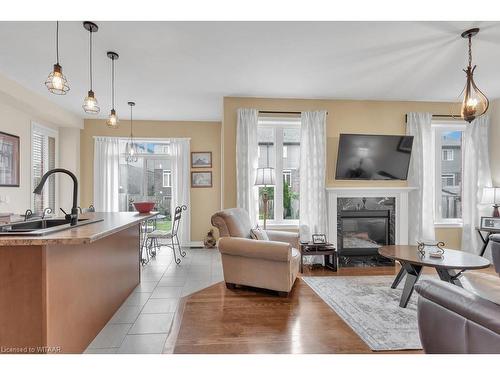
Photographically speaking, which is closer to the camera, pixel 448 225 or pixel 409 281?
pixel 409 281

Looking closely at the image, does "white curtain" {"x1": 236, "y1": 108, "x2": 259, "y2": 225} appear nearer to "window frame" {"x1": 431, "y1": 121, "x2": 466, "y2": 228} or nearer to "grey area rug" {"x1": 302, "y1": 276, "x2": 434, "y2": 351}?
"grey area rug" {"x1": 302, "y1": 276, "x2": 434, "y2": 351}

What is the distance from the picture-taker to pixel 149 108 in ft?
16.3

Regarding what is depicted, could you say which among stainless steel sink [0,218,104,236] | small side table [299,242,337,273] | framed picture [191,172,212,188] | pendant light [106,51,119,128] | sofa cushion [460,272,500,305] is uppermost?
pendant light [106,51,119,128]

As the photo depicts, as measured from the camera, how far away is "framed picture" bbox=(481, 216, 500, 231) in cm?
398

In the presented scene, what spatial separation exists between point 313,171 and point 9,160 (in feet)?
14.8

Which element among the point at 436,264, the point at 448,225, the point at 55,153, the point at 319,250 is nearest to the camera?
the point at 436,264

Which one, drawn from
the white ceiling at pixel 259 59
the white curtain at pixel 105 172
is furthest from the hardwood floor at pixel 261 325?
the white curtain at pixel 105 172

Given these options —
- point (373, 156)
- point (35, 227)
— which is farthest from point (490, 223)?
point (35, 227)

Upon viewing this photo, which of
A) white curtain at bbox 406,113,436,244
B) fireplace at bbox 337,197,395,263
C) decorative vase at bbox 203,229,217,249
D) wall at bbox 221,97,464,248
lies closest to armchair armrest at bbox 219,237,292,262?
wall at bbox 221,97,464,248

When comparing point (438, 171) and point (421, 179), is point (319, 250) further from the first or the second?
point (438, 171)

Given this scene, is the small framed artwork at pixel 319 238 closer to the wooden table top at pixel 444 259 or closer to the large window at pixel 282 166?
the large window at pixel 282 166

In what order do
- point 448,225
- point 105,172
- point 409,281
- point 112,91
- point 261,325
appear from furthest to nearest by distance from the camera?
point 105,172
point 448,225
point 112,91
point 409,281
point 261,325

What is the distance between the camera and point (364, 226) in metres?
4.50

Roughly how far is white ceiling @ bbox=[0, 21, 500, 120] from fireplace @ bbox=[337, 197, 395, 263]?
171 centimetres
